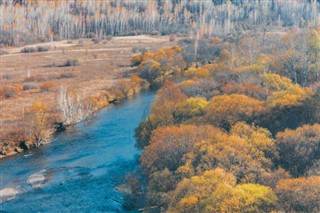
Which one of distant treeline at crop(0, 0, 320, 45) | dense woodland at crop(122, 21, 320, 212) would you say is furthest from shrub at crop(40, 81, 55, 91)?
distant treeline at crop(0, 0, 320, 45)

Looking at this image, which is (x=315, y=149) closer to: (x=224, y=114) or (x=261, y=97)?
(x=224, y=114)

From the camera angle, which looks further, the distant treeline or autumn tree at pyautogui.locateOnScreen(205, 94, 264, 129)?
the distant treeline

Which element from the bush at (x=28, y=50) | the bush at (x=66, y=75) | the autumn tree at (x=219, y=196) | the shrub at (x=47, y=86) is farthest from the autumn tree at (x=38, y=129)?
the bush at (x=28, y=50)

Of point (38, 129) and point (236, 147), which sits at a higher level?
point (236, 147)

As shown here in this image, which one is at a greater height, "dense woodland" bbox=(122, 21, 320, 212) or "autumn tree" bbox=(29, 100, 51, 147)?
"dense woodland" bbox=(122, 21, 320, 212)

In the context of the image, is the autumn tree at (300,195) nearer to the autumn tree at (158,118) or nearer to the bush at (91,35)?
the autumn tree at (158,118)

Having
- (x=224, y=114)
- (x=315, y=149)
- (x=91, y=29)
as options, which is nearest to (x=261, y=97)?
(x=224, y=114)

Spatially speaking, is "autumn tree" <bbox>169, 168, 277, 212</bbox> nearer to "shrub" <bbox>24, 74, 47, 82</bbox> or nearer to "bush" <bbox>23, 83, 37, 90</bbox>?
"bush" <bbox>23, 83, 37, 90</bbox>

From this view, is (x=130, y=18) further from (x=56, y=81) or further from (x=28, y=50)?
(x=56, y=81)

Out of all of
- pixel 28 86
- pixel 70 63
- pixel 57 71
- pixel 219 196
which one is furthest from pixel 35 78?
pixel 219 196
